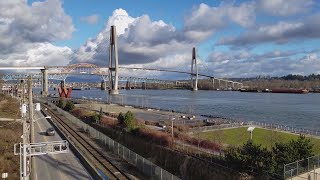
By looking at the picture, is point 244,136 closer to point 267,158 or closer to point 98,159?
point 267,158

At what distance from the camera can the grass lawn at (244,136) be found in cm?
3894

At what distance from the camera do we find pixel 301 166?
75.3 feet

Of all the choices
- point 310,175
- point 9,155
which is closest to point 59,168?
point 9,155

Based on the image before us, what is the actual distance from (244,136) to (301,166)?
63.8 ft

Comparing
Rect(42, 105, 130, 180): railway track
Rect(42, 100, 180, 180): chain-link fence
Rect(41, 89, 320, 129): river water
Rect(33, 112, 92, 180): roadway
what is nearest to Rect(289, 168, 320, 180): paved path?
Rect(42, 100, 180, 180): chain-link fence

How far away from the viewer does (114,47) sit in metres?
151

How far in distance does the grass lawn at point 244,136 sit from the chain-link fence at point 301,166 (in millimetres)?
13416

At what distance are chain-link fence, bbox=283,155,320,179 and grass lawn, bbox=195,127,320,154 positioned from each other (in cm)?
1342

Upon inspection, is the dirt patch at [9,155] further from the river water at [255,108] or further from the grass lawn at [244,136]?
the river water at [255,108]

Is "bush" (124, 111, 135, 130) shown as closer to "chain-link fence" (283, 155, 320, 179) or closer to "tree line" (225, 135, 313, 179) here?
"tree line" (225, 135, 313, 179)

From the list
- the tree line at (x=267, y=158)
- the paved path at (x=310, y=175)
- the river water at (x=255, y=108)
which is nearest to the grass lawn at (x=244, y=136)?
the tree line at (x=267, y=158)

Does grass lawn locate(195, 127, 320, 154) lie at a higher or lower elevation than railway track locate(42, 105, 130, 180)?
lower

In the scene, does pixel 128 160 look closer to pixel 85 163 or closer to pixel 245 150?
pixel 85 163

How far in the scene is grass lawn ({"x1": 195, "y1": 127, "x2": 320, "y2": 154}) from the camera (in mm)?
38938
